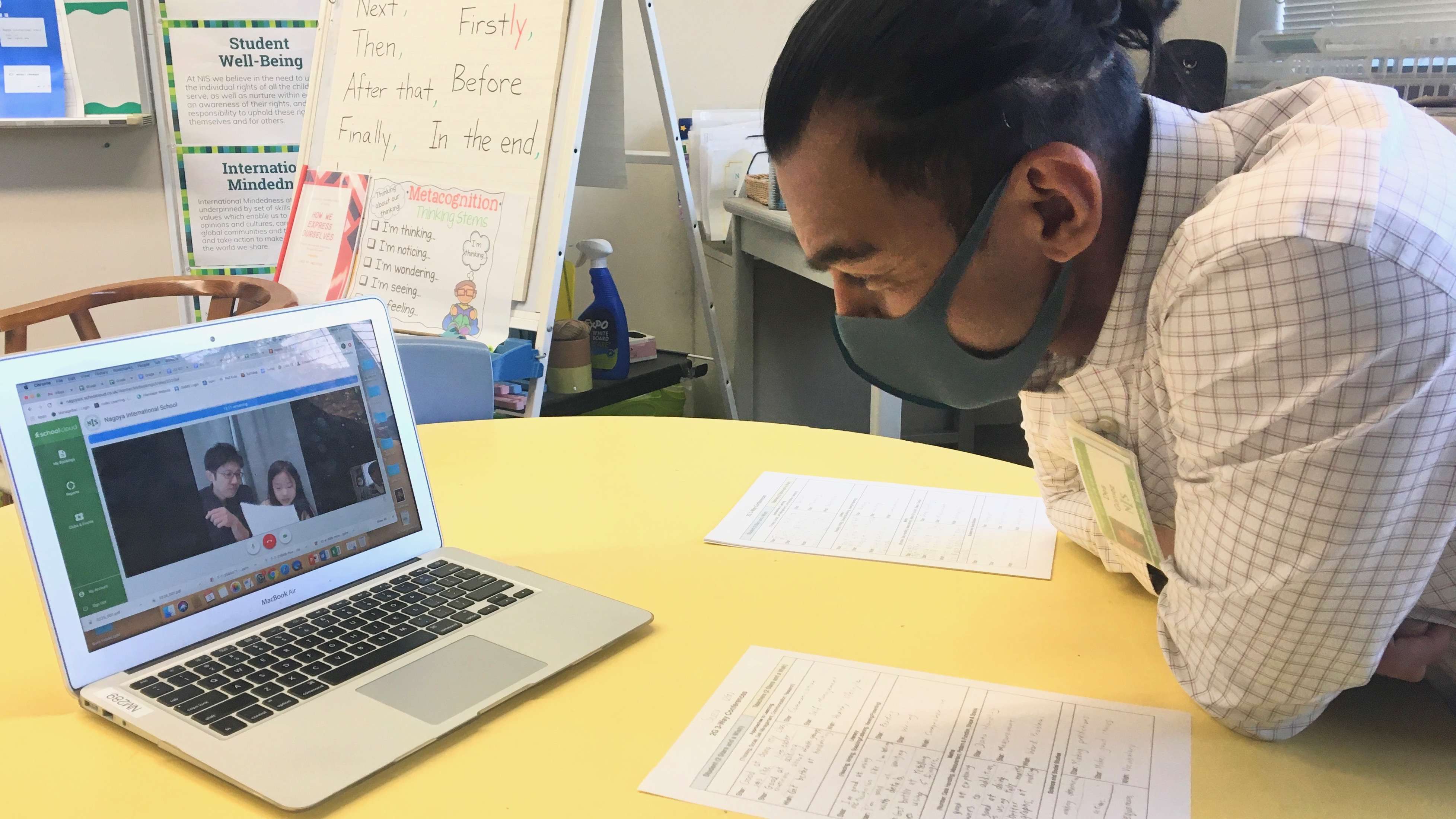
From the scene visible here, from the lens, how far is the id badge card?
0.76 meters

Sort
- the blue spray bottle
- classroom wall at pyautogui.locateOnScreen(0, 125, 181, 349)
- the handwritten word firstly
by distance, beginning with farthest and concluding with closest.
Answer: classroom wall at pyautogui.locateOnScreen(0, 125, 181, 349)
the blue spray bottle
the handwritten word firstly

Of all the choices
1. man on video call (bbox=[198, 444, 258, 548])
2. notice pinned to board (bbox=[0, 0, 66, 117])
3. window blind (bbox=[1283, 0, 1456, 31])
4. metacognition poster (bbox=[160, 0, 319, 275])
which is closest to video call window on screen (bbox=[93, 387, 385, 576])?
man on video call (bbox=[198, 444, 258, 548])

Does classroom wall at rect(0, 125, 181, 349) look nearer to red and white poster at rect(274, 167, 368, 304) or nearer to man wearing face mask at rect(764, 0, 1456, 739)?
red and white poster at rect(274, 167, 368, 304)

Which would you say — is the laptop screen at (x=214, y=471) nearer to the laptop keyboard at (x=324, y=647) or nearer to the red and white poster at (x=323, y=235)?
the laptop keyboard at (x=324, y=647)

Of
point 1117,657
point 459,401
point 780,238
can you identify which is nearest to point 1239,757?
point 1117,657

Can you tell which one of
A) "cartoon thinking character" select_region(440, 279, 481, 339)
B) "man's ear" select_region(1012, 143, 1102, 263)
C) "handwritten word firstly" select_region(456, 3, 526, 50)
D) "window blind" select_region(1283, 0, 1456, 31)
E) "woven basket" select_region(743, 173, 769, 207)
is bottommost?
"cartoon thinking character" select_region(440, 279, 481, 339)

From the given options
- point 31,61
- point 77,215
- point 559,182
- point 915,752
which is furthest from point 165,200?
point 915,752

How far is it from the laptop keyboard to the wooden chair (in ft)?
3.86

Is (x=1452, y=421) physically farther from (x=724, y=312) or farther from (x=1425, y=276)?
(x=724, y=312)

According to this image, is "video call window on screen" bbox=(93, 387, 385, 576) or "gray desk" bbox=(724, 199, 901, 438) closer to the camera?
"video call window on screen" bbox=(93, 387, 385, 576)

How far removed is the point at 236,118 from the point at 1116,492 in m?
2.61

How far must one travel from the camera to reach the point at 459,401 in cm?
139

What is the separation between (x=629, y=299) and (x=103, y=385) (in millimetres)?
2455

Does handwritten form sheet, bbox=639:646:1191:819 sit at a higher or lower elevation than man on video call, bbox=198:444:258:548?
lower
